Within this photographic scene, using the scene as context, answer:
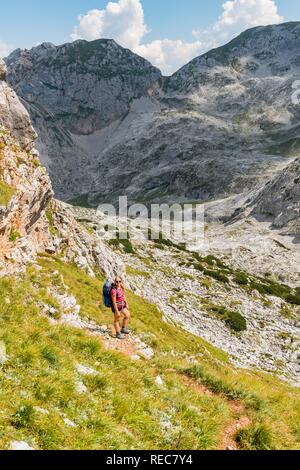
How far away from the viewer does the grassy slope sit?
7.19 meters

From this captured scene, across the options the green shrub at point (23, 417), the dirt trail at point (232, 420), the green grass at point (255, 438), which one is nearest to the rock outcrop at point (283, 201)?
the dirt trail at point (232, 420)

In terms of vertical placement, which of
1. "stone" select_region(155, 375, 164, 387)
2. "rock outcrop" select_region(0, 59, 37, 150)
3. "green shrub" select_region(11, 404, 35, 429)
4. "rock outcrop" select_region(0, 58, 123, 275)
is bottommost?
"stone" select_region(155, 375, 164, 387)

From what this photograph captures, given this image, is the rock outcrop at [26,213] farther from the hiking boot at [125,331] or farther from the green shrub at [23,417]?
the green shrub at [23,417]

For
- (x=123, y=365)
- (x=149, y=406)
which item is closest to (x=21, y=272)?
(x=123, y=365)

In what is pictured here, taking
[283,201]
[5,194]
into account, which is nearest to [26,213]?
[5,194]

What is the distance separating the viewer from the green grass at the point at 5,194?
70.9 feet

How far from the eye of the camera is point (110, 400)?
28.8ft

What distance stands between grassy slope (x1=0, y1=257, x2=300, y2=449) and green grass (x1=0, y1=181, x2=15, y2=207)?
29.7ft

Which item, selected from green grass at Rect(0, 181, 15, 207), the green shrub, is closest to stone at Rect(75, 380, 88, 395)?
the green shrub

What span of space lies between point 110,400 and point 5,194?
17.1 m

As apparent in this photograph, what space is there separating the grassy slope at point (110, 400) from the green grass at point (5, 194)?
906 centimetres

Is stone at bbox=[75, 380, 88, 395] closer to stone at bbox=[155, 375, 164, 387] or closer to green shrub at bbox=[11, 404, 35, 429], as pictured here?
green shrub at bbox=[11, 404, 35, 429]
